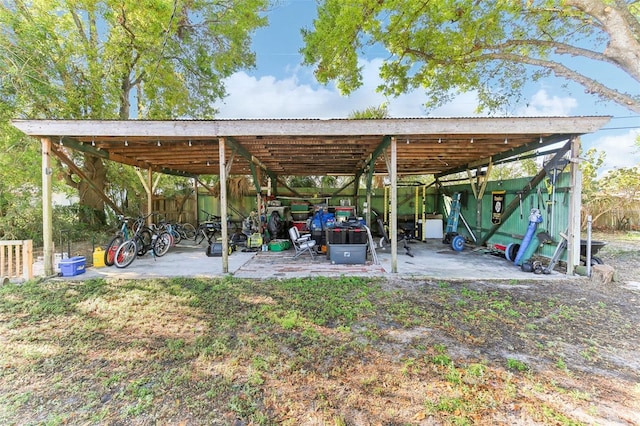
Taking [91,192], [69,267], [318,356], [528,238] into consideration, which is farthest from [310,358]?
[91,192]

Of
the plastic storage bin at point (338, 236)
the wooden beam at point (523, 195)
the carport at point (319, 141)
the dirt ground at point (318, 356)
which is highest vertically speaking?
the carport at point (319, 141)

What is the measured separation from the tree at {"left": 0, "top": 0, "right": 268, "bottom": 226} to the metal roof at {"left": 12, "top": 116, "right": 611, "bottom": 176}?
247 cm

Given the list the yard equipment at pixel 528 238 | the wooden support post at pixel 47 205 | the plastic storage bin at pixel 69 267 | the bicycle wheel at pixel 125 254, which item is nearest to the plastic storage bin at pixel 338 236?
the yard equipment at pixel 528 238

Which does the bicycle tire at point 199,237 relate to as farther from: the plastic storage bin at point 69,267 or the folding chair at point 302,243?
the plastic storage bin at point 69,267

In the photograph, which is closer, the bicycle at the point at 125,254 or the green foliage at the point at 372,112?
the bicycle at the point at 125,254

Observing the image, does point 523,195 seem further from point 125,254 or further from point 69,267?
point 69,267

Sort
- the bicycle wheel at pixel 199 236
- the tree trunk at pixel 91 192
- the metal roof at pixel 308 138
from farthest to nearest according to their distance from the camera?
the tree trunk at pixel 91 192 < the bicycle wheel at pixel 199 236 < the metal roof at pixel 308 138

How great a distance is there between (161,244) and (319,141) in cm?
457

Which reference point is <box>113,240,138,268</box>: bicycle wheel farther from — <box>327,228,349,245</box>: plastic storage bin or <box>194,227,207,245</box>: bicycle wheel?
<box>327,228,349,245</box>: plastic storage bin

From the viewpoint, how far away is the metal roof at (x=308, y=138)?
470cm

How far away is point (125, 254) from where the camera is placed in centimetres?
556

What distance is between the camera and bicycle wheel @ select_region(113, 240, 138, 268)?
17.8 feet

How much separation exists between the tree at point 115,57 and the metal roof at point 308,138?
2.47 metres

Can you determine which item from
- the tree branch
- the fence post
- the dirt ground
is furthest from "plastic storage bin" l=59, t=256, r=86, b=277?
the tree branch
